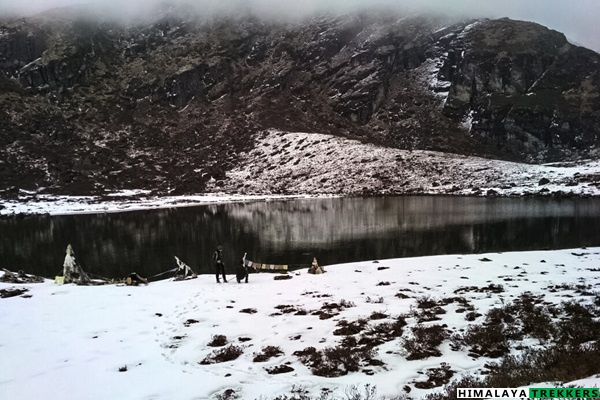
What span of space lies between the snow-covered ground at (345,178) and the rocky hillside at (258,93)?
8511 mm

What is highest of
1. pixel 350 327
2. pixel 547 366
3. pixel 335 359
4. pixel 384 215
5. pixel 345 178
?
pixel 345 178

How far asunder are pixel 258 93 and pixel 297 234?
381 feet

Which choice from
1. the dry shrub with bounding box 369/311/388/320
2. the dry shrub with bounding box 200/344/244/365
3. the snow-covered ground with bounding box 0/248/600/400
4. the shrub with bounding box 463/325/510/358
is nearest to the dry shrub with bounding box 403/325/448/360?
the snow-covered ground with bounding box 0/248/600/400

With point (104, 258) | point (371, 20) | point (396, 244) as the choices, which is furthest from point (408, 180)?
point (371, 20)

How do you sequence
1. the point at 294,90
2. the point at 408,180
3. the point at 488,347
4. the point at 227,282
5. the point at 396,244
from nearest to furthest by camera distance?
the point at 488,347
the point at 227,282
the point at 396,244
the point at 408,180
the point at 294,90

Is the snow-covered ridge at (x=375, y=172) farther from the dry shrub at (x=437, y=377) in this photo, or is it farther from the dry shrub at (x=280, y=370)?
the dry shrub at (x=280, y=370)

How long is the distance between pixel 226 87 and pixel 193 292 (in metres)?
145

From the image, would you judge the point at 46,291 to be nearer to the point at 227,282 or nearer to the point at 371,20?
the point at 227,282

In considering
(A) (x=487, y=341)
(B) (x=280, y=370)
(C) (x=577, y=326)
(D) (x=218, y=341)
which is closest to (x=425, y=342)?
(A) (x=487, y=341)

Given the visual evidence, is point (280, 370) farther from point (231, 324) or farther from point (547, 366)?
point (547, 366)

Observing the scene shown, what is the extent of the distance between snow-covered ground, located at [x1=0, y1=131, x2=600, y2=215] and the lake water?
48.6 feet

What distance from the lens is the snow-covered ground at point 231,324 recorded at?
975cm

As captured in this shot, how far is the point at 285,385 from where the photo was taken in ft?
31.4

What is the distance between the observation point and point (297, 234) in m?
43.1
